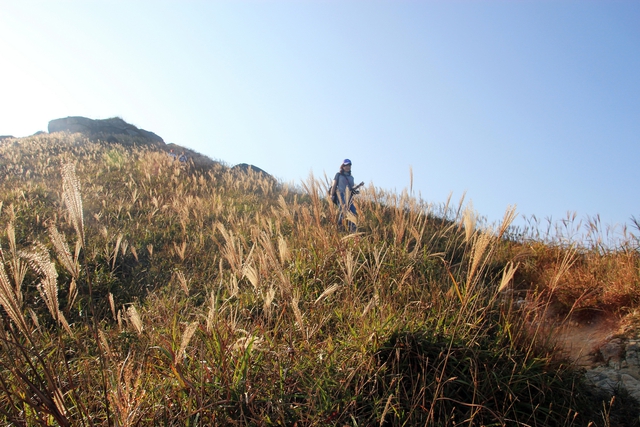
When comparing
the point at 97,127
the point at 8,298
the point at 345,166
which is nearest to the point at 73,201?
the point at 8,298

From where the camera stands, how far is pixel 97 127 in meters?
27.9

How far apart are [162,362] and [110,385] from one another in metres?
0.29

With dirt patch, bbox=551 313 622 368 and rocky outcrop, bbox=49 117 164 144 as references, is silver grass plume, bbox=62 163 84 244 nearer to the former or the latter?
dirt patch, bbox=551 313 622 368

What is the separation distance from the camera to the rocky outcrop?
1082 inches

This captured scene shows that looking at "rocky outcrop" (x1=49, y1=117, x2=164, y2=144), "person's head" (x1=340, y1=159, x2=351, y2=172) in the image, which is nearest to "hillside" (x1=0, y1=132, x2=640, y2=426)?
"person's head" (x1=340, y1=159, x2=351, y2=172)

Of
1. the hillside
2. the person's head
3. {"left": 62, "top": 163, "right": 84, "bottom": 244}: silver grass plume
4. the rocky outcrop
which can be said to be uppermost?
the rocky outcrop

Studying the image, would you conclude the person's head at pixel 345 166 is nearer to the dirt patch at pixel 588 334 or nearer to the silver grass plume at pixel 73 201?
the dirt patch at pixel 588 334

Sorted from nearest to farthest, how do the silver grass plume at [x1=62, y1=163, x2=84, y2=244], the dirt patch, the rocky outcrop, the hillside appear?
the silver grass plume at [x1=62, y1=163, x2=84, y2=244], the hillside, the dirt patch, the rocky outcrop

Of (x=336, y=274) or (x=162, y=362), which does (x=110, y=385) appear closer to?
(x=162, y=362)

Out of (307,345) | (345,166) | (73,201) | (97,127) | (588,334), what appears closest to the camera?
(73,201)

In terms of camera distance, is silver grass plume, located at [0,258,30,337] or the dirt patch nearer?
silver grass plume, located at [0,258,30,337]

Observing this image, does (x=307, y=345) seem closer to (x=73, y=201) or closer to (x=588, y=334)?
(x=73, y=201)

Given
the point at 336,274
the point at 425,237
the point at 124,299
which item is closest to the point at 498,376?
the point at 336,274

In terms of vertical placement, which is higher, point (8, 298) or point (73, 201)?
point (73, 201)
